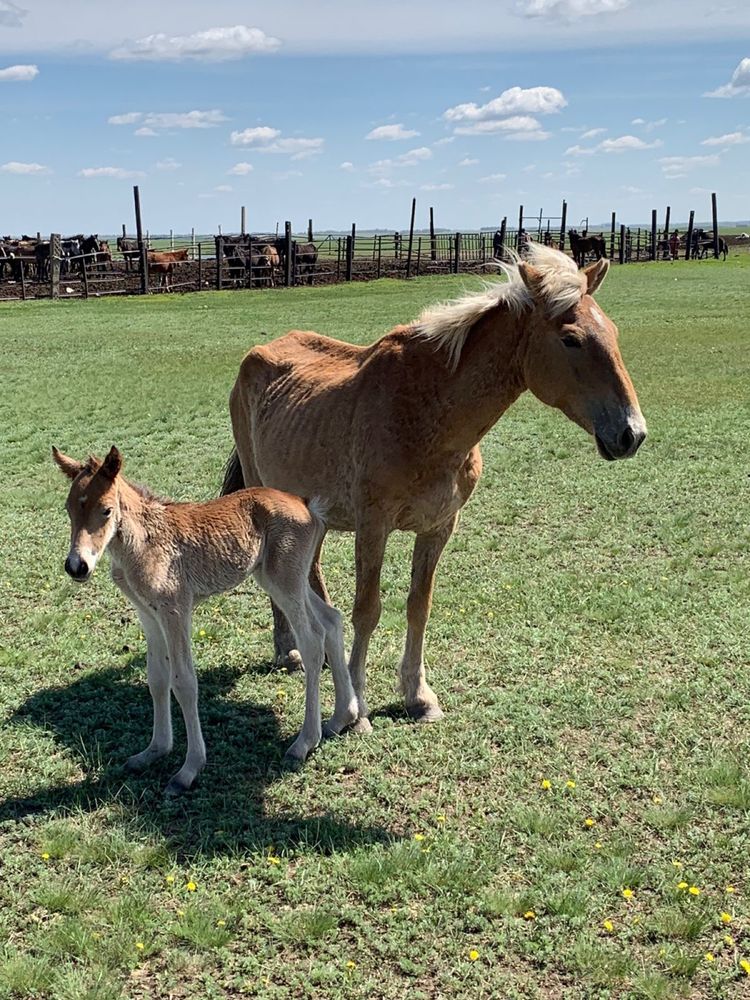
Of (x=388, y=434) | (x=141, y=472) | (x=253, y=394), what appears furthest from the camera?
(x=141, y=472)

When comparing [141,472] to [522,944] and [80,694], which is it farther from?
[522,944]

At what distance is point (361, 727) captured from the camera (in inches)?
211

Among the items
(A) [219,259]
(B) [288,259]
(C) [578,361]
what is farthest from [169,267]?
(C) [578,361]

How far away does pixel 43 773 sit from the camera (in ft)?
16.0

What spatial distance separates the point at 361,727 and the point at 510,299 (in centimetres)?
244

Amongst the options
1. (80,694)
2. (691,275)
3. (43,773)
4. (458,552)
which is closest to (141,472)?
(458,552)

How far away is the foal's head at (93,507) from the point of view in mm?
Result: 4297

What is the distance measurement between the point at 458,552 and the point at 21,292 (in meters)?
31.5

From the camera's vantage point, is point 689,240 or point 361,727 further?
point 689,240

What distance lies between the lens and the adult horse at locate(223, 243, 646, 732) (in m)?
4.61

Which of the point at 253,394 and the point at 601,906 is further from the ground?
the point at 253,394

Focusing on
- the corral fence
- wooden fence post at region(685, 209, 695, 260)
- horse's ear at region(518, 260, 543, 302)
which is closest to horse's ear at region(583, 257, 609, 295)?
horse's ear at region(518, 260, 543, 302)

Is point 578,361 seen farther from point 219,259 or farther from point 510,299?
point 219,259

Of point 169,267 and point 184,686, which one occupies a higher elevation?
point 169,267
